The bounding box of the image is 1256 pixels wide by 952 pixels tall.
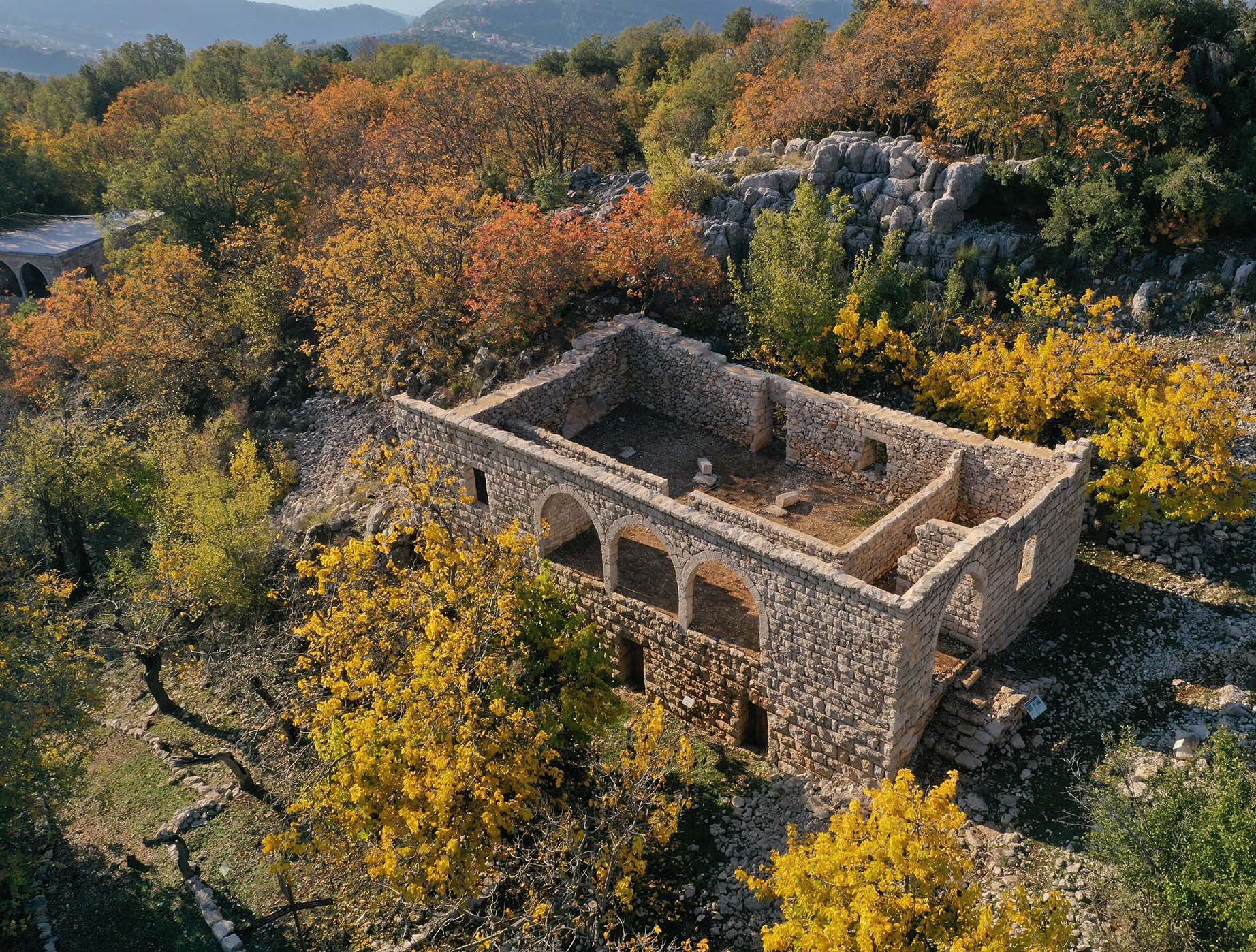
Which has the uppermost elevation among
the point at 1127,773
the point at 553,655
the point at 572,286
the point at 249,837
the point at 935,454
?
the point at 572,286

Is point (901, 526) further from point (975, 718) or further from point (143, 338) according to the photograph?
point (143, 338)

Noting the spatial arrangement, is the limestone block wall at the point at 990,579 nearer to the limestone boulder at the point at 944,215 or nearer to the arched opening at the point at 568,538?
the arched opening at the point at 568,538

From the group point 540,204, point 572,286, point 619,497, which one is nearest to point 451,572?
point 619,497

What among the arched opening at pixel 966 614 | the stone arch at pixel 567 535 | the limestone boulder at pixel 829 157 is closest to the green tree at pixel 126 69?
the limestone boulder at pixel 829 157

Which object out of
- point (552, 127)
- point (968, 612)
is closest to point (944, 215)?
point (968, 612)

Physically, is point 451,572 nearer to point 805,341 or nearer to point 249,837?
point 249,837

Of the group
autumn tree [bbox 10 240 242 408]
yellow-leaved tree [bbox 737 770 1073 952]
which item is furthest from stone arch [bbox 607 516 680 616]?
autumn tree [bbox 10 240 242 408]
